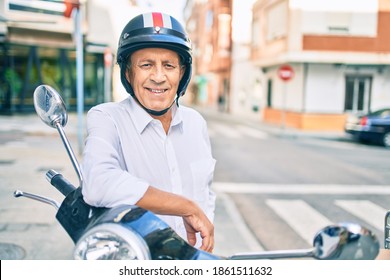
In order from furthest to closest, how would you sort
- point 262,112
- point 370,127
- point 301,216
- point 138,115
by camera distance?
point 262,112, point 370,127, point 301,216, point 138,115

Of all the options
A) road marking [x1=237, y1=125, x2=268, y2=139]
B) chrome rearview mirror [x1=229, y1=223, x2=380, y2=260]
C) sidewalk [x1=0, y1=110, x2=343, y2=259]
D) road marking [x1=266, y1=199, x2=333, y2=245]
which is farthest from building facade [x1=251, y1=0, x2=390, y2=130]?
chrome rearview mirror [x1=229, y1=223, x2=380, y2=260]

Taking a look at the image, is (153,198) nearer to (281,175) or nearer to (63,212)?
(63,212)

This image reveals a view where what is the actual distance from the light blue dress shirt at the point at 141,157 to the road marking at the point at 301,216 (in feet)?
10.3

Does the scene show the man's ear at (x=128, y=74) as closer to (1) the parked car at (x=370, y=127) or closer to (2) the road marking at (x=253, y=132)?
(1) the parked car at (x=370, y=127)

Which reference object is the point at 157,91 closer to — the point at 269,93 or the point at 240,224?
the point at 240,224

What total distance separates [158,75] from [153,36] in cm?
12

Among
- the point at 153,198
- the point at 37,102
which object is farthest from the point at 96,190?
the point at 37,102

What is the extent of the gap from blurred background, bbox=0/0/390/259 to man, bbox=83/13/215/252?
7.0 inches

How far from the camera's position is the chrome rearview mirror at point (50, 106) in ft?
4.45

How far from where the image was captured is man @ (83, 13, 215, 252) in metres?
1.19

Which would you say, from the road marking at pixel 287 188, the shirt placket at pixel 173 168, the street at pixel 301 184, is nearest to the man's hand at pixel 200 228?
the shirt placket at pixel 173 168

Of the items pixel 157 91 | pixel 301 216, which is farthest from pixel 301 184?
pixel 157 91

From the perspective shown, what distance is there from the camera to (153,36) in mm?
1320

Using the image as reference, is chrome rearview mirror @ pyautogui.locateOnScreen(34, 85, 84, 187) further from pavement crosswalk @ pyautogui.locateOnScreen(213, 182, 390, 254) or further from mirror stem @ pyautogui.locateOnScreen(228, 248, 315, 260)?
pavement crosswalk @ pyautogui.locateOnScreen(213, 182, 390, 254)
